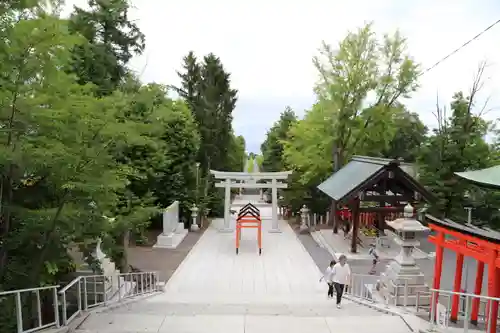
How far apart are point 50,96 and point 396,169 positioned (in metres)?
13.1

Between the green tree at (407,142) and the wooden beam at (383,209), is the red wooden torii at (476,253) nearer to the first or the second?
the wooden beam at (383,209)

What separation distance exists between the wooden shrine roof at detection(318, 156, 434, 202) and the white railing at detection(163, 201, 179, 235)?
291 inches

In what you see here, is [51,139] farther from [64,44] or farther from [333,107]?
[333,107]

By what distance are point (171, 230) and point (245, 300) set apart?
9.48 m

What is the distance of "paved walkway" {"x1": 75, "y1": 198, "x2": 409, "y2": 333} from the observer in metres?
6.68

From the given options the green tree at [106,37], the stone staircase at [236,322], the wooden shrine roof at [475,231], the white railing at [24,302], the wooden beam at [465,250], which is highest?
the green tree at [106,37]

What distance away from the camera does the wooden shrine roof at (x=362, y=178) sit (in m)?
15.5

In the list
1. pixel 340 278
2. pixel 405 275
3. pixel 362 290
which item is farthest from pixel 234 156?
pixel 340 278

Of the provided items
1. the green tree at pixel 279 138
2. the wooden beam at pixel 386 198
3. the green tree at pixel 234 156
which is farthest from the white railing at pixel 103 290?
the green tree at pixel 279 138

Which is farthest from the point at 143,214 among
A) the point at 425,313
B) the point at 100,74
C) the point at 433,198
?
the point at 433,198

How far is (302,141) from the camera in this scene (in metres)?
24.0

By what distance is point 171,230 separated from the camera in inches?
759

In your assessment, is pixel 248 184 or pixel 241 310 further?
pixel 248 184

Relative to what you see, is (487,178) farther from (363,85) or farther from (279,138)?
(279,138)
